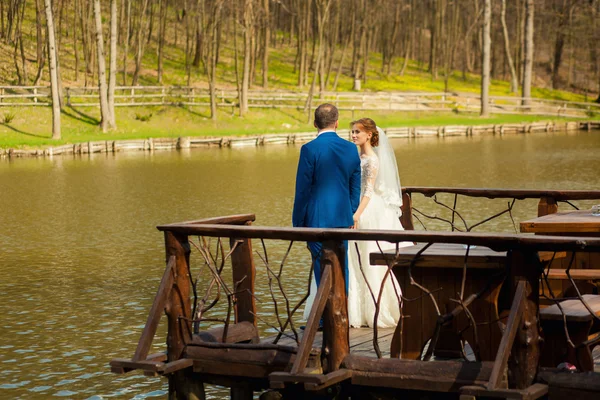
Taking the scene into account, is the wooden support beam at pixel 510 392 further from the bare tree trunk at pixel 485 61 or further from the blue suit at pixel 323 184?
the bare tree trunk at pixel 485 61

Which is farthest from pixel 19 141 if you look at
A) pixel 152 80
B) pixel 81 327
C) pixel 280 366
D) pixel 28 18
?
pixel 280 366

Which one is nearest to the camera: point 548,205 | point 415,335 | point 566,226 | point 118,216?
point 415,335

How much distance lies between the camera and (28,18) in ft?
228

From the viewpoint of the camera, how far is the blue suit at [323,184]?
8219 millimetres

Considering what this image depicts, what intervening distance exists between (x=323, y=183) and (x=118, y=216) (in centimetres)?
1454

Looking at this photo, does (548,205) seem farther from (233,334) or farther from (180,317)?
(180,317)

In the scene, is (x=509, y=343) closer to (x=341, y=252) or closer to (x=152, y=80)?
(x=341, y=252)

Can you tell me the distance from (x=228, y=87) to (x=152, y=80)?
500 centimetres

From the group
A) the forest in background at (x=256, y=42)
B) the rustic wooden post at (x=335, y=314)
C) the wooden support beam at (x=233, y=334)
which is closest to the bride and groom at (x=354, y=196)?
the rustic wooden post at (x=335, y=314)

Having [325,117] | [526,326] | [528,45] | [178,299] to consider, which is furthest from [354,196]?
[528,45]

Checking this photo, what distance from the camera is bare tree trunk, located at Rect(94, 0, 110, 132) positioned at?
46.3 m

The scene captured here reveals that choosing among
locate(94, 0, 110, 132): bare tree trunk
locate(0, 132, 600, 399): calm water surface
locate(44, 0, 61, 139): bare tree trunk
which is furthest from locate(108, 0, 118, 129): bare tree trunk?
locate(0, 132, 600, 399): calm water surface

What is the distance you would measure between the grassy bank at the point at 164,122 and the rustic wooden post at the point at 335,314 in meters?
36.4

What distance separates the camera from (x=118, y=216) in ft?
72.9
